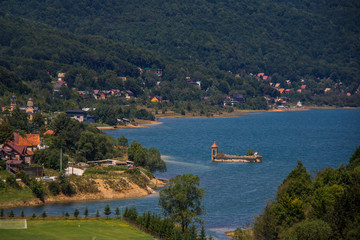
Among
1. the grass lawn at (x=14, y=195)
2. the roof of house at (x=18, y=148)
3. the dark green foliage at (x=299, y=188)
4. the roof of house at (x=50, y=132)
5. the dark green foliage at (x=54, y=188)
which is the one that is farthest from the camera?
the roof of house at (x=50, y=132)

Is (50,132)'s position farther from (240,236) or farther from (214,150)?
(240,236)

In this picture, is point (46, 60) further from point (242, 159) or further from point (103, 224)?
point (103, 224)

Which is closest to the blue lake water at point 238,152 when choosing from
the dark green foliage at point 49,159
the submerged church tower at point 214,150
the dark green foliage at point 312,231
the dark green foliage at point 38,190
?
the submerged church tower at point 214,150

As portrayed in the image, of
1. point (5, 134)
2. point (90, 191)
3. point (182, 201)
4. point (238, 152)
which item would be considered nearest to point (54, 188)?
point (90, 191)

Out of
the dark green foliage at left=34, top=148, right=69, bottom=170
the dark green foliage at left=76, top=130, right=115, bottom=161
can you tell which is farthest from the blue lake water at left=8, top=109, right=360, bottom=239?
the dark green foliage at left=34, top=148, right=69, bottom=170

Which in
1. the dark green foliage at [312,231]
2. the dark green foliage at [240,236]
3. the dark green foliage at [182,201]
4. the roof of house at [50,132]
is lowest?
the dark green foliage at [240,236]

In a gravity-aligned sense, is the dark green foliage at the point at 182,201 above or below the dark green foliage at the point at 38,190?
below

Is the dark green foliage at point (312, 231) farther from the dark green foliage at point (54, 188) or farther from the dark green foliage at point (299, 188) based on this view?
the dark green foliage at point (54, 188)

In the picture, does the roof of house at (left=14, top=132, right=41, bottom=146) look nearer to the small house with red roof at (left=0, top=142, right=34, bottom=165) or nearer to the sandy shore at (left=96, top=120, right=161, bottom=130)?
the small house with red roof at (left=0, top=142, right=34, bottom=165)
